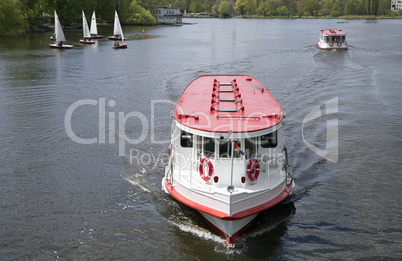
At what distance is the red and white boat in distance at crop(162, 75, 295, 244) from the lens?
18109mm

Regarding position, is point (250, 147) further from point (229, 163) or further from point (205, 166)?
point (205, 166)

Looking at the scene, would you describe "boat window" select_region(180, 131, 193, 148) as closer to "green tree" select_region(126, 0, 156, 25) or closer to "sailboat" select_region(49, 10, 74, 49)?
"sailboat" select_region(49, 10, 74, 49)

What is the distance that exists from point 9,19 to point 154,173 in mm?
90371

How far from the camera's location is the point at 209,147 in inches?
756

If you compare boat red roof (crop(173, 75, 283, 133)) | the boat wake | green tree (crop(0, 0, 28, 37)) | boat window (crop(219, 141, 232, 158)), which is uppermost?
green tree (crop(0, 0, 28, 37))

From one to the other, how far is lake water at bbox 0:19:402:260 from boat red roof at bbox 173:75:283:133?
479 cm

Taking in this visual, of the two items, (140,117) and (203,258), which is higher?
(140,117)

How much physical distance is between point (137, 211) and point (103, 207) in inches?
72.9

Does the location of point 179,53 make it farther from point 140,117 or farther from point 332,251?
point 332,251

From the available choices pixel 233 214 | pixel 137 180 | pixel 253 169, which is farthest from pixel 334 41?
pixel 233 214

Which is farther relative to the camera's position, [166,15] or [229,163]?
[166,15]

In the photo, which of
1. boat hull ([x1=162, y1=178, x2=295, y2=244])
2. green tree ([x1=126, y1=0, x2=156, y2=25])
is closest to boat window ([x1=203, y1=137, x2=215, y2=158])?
boat hull ([x1=162, y1=178, x2=295, y2=244])

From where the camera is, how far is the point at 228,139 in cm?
1833

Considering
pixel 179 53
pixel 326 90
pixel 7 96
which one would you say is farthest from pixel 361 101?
pixel 179 53
